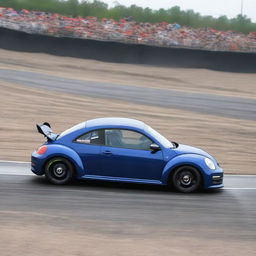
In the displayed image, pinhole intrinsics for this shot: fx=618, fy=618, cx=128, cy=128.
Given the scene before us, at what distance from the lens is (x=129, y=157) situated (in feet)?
36.4

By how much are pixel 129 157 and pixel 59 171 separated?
132cm

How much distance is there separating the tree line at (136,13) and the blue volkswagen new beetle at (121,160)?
43.4m

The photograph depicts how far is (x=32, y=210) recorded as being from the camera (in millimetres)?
9672

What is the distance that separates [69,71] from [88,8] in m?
26.9

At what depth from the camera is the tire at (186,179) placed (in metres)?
11.2

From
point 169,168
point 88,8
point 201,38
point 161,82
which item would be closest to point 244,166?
point 169,168

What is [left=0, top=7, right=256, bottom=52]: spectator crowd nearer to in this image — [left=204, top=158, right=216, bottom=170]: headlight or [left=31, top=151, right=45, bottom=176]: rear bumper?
[left=204, top=158, right=216, bottom=170]: headlight

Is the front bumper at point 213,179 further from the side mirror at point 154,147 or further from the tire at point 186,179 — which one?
the side mirror at point 154,147

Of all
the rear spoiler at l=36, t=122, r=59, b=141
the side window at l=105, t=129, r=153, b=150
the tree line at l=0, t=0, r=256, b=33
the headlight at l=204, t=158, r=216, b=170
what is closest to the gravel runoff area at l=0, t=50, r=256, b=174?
the rear spoiler at l=36, t=122, r=59, b=141

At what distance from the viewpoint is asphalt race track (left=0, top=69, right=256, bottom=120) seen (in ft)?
77.2

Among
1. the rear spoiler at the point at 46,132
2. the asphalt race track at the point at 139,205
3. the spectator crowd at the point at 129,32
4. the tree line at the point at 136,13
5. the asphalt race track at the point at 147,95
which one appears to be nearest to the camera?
the asphalt race track at the point at 139,205

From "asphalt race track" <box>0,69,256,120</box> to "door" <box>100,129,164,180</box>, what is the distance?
1142 cm

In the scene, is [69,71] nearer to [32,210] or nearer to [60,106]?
[60,106]

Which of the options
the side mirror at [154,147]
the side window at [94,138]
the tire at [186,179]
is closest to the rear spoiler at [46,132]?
the side window at [94,138]
